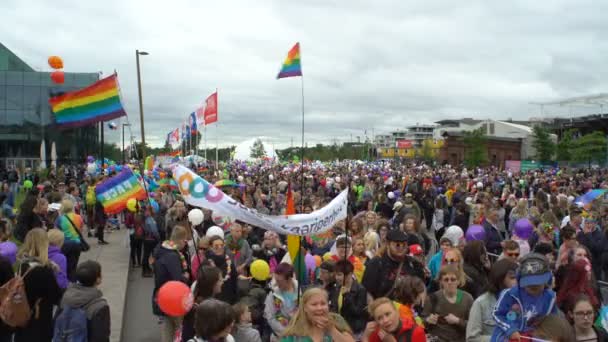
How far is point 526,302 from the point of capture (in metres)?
3.83

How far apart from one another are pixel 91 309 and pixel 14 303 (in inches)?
34.0

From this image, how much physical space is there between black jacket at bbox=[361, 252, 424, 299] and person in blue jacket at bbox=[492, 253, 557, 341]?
1.42 m

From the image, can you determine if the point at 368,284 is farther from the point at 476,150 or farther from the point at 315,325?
the point at 476,150

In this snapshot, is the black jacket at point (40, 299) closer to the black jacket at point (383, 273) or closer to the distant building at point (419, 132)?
the black jacket at point (383, 273)

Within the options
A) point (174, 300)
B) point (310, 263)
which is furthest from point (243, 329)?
point (310, 263)

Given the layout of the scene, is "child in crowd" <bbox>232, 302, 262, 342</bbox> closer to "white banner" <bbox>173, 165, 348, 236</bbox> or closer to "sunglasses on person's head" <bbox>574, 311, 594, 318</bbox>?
"white banner" <bbox>173, 165, 348, 236</bbox>

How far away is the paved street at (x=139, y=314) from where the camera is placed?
24.7ft

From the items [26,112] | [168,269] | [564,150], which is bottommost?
[168,269]

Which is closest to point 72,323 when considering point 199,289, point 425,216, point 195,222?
point 199,289

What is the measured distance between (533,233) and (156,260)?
5.80 m

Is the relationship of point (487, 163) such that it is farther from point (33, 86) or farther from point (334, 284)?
point (334, 284)

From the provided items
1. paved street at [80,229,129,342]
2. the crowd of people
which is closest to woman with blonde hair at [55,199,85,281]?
the crowd of people

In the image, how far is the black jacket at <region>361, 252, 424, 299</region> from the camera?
521 cm

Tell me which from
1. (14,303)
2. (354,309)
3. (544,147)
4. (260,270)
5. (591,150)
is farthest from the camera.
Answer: (544,147)
